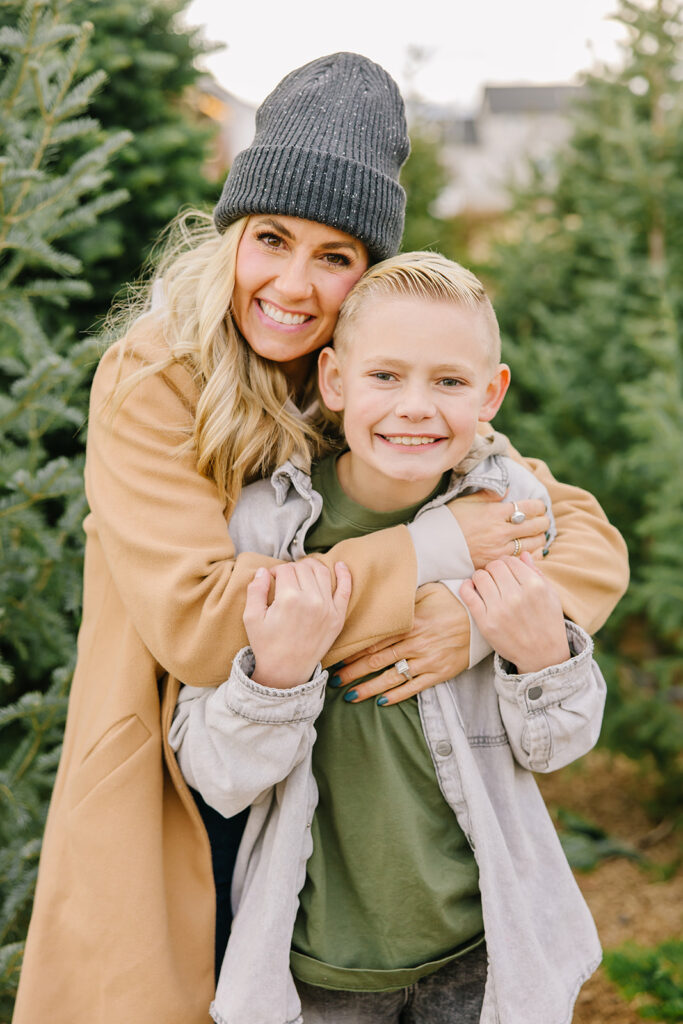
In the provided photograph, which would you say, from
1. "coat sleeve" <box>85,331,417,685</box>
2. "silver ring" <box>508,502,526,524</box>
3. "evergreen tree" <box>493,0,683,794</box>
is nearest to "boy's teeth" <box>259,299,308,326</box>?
"coat sleeve" <box>85,331,417,685</box>

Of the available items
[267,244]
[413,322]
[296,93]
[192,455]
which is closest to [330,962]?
[192,455]

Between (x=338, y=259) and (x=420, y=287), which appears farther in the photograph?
(x=338, y=259)

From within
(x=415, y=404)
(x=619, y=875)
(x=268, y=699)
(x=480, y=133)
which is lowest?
(x=480, y=133)

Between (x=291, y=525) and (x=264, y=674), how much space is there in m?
0.37

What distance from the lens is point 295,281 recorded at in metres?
1.93

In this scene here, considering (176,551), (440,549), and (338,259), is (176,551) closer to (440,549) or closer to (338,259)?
(440,549)

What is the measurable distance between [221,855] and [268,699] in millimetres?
530

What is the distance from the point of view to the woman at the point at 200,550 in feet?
5.57

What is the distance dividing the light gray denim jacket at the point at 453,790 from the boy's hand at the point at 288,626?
0.04 metres

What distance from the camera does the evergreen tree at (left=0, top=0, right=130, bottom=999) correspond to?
2.29 metres

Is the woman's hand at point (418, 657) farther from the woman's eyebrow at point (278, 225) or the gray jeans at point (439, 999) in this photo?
the woman's eyebrow at point (278, 225)

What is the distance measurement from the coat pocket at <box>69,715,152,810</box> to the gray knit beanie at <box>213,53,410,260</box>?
1.15m

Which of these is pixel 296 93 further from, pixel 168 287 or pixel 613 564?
pixel 613 564

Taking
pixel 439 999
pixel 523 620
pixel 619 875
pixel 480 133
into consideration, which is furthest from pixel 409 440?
pixel 480 133
